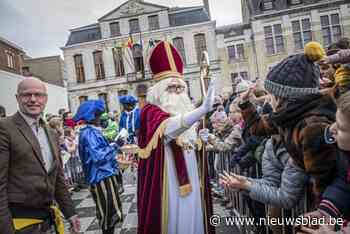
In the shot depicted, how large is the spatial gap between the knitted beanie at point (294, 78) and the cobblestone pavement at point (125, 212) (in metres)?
2.48

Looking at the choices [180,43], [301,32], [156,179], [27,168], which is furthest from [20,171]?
[180,43]

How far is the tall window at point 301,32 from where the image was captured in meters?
29.4

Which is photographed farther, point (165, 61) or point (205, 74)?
point (165, 61)

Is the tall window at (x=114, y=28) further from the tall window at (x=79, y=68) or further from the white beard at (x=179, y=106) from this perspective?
the white beard at (x=179, y=106)

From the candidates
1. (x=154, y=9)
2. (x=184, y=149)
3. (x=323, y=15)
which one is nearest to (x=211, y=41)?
(x=154, y=9)

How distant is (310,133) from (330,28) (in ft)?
105

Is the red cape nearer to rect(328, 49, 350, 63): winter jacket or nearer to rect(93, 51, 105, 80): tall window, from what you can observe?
rect(328, 49, 350, 63): winter jacket

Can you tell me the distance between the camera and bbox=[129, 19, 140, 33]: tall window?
3372cm

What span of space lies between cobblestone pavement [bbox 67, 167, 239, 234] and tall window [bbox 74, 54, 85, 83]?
29275mm

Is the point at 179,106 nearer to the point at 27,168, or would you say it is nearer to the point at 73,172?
the point at 27,168

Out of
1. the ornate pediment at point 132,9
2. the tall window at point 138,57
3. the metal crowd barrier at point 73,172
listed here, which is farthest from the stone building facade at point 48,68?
the metal crowd barrier at point 73,172

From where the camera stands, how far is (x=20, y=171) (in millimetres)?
2086

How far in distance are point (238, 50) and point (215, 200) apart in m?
27.4

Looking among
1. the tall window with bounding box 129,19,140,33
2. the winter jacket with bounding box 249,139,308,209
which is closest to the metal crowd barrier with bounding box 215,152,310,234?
the winter jacket with bounding box 249,139,308,209
